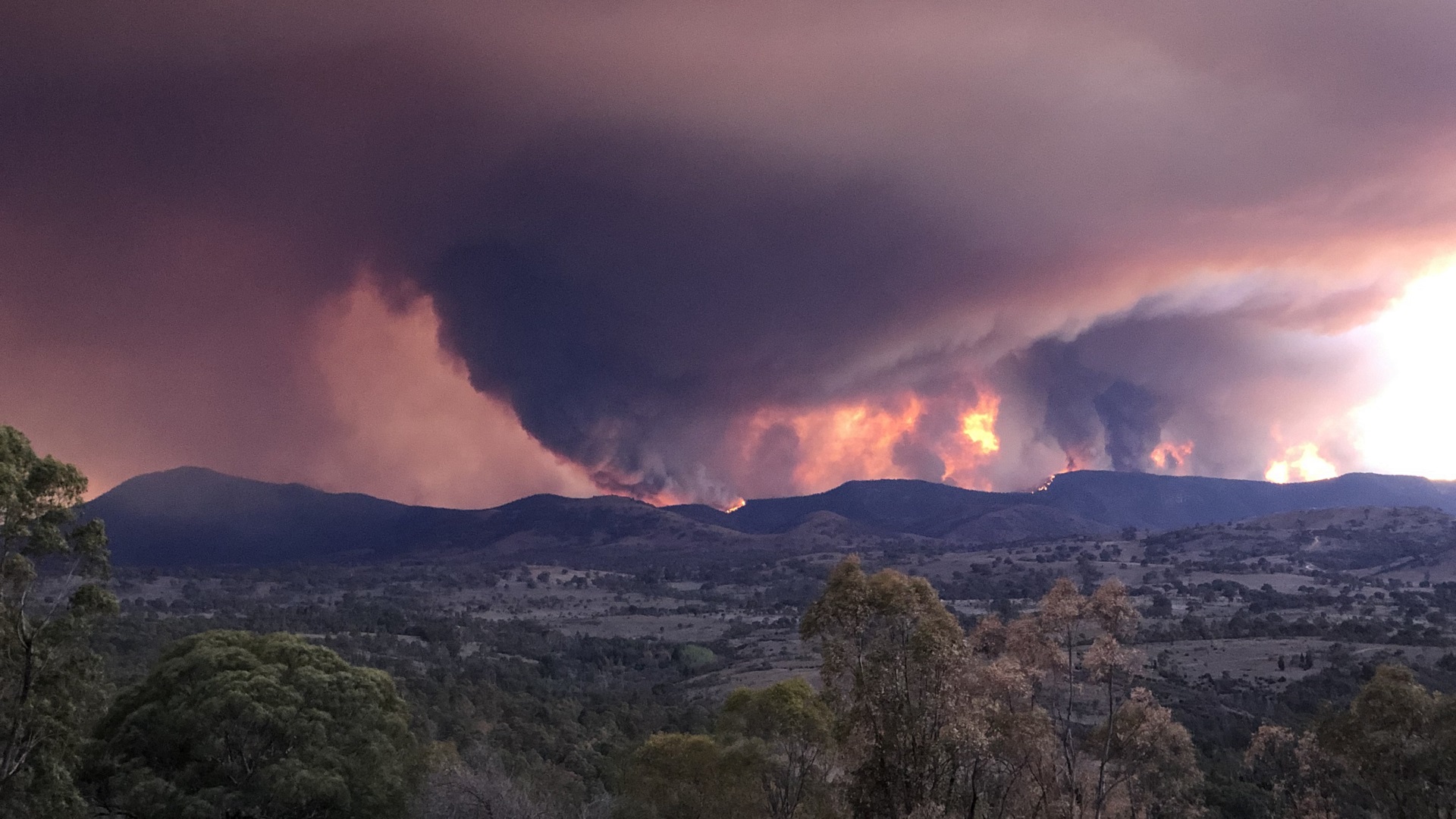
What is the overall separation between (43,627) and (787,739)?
21726 millimetres

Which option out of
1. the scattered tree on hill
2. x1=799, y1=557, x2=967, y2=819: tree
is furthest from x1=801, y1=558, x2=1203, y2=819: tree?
the scattered tree on hill

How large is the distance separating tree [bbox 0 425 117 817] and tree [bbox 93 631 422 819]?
20.7 ft

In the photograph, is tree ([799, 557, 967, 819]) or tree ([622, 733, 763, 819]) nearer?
tree ([799, 557, 967, 819])

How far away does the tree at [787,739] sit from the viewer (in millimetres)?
30219

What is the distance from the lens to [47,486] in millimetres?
24594

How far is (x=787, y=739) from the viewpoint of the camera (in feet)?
101

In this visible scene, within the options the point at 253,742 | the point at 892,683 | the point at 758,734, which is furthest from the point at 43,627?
the point at 892,683

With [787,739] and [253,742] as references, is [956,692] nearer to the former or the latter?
[787,739]

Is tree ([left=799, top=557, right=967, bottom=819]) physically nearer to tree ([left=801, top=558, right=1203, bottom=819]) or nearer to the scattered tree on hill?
tree ([left=801, top=558, right=1203, bottom=819])

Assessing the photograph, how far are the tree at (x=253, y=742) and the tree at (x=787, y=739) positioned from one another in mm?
13313

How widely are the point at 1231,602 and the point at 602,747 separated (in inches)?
6287

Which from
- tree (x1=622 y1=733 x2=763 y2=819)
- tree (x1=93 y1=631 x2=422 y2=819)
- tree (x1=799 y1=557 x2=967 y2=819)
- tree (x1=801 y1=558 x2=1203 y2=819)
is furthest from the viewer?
tree (x1=622 y1=733 x2=763 y2=819)

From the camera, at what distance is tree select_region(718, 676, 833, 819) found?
30.2 metres

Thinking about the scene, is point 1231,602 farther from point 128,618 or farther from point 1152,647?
point 128,618
